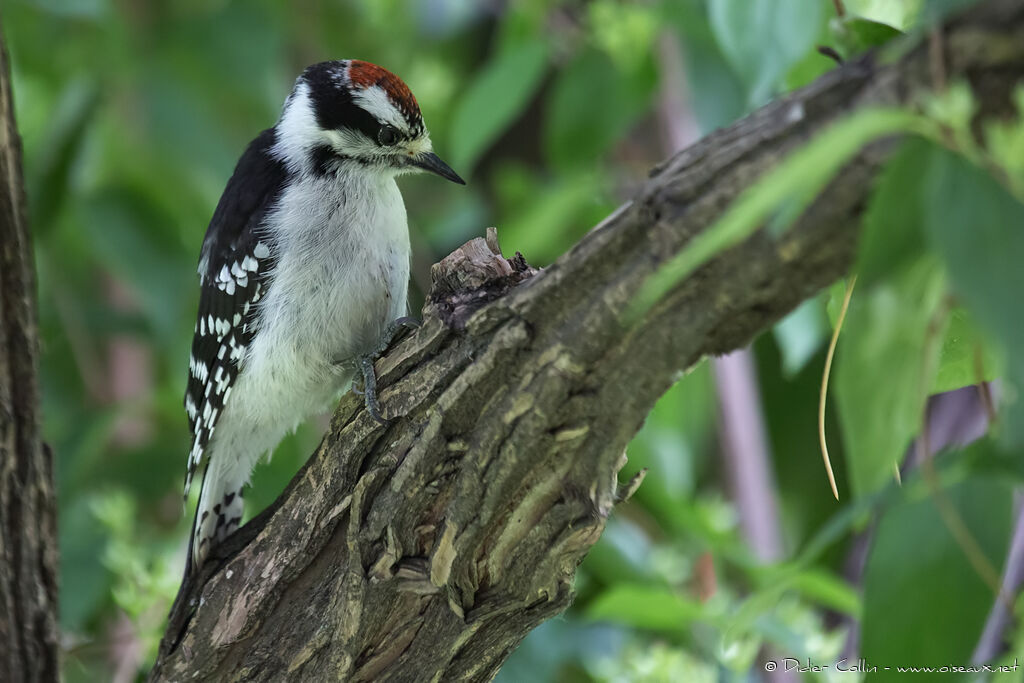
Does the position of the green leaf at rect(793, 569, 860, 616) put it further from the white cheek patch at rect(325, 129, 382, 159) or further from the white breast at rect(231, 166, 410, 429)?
the white cheek patch at rect(325, 129, 382, 159)

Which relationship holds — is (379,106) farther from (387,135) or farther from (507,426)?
(507,426)

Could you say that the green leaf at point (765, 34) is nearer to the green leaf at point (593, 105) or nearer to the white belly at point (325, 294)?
the white belly at point (325, 294)

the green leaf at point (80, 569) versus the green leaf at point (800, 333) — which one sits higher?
the green leaf at point (80, 569)

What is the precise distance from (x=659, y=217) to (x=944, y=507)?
0.33 metres

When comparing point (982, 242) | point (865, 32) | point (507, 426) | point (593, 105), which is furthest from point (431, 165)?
point (982, 242)

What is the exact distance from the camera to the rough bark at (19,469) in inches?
62.7

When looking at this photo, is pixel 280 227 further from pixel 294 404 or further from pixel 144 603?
pixel 144 603

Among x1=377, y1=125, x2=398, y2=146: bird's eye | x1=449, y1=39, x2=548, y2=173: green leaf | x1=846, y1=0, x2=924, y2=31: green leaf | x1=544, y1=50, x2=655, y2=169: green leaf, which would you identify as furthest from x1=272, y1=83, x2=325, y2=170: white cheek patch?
x1=846, y1=0, x2=924, y2=31: green leaf

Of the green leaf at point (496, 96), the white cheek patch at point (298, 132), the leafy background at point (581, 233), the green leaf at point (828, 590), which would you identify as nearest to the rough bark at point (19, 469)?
the leafy background at point (581, 233)

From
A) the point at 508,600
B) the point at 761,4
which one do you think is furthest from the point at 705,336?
the point at 761,4

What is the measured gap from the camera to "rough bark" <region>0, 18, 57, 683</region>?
1.59m

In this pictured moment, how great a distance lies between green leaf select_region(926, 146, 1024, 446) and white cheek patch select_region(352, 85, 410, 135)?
135 cm

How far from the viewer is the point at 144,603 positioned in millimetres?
1864

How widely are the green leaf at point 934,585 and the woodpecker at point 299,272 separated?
0.98 m
